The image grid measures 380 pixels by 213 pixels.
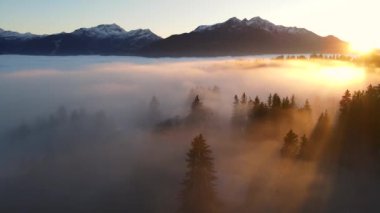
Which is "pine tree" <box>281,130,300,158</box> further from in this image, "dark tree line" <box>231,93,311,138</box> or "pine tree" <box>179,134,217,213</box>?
"pine tree" <box>179,134,217,213</box>

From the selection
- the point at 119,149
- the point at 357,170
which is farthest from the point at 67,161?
the point at 357,170

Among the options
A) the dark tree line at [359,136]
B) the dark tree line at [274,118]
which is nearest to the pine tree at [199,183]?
the dark tree line at [359,136]

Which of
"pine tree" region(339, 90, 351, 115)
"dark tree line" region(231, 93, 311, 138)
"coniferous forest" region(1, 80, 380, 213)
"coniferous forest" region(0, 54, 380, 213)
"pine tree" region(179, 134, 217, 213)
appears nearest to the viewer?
"pine tree" region(179, 134, 217, 213)

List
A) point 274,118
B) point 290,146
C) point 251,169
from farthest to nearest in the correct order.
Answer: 1. point 274,118
2. point 251,169
3. point 290,146

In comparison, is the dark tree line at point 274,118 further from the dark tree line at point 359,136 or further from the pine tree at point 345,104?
the dark tree line at point 359,136

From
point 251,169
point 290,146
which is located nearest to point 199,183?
point 251,169

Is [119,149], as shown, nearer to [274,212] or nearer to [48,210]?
[48,210]

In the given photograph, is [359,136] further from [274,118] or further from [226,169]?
[226,169]

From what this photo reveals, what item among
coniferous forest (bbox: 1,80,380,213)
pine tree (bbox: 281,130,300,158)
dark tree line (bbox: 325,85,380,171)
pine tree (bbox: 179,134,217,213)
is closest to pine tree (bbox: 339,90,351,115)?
coniferous forest (bbox: 1,80,380,213)

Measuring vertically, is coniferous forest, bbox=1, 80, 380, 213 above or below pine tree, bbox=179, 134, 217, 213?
below
